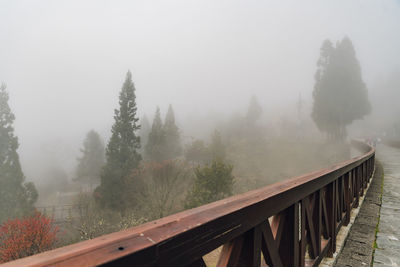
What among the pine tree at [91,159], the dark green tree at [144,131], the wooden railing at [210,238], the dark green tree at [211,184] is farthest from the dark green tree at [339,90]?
the pine tree at [91,159]

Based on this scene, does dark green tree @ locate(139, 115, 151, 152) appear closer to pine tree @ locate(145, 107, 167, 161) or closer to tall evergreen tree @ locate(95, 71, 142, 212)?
pine tree @ locate(145, 107, 167, 161)

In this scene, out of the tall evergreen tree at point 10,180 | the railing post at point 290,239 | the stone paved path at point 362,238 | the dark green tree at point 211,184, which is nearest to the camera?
the railing post at point 290,239

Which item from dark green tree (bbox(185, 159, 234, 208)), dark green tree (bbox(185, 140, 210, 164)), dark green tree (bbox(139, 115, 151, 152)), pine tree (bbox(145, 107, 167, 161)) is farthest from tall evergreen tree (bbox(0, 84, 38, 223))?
dark green tree (bbox(139, 115, 151, 152))

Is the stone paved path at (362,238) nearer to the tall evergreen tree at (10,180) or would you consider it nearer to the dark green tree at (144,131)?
the tall evergreen tree at (10,180)

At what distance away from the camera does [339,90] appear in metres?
27.7

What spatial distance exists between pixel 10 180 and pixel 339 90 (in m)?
38.6

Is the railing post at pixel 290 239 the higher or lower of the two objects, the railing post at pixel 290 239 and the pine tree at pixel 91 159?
the higher

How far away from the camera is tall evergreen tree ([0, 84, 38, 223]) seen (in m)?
22.5

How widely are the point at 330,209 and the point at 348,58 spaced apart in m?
32.6

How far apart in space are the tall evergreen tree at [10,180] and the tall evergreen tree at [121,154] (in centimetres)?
708

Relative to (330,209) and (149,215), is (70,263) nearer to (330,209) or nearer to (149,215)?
(330,209)

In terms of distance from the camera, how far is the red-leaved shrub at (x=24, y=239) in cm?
1359

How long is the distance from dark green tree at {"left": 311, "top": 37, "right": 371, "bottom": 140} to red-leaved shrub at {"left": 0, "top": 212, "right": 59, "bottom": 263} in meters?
31.0

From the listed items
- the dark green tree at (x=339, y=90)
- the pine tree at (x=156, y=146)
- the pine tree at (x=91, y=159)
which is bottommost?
the pine tree at (x=91, y=159)
